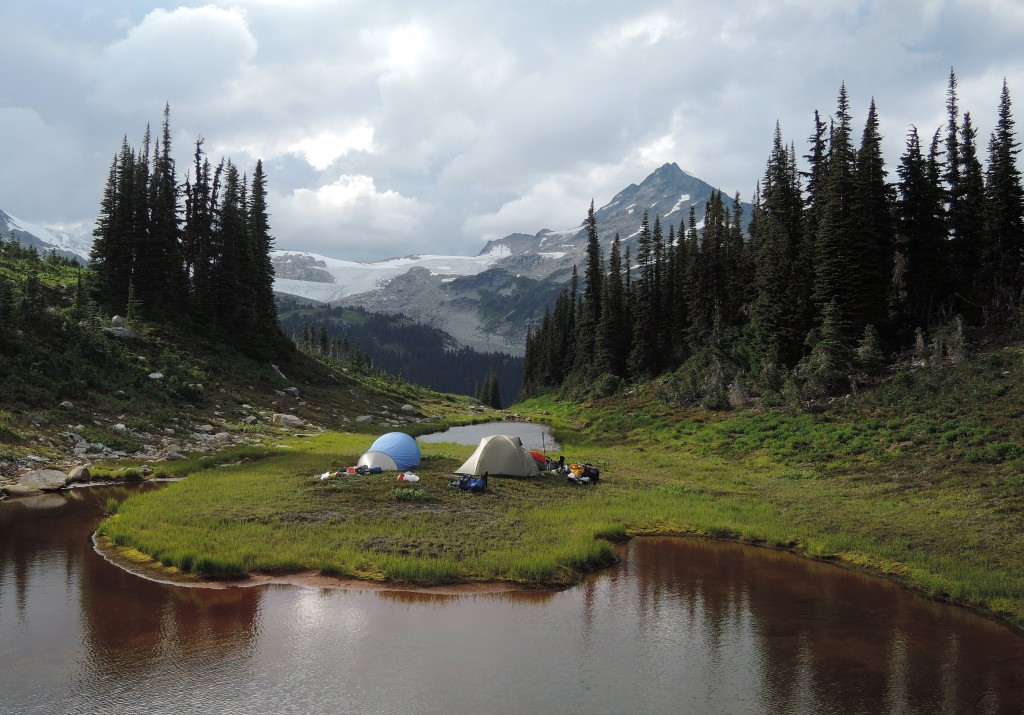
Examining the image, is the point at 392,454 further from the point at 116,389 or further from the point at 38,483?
the point at 116,389

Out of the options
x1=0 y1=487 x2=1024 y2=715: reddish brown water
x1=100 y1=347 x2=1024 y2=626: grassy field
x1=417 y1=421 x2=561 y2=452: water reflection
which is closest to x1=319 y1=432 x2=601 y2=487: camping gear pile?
x1=100 y1=347 x2=1024 y2=626: grassy field

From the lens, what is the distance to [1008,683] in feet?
39.7

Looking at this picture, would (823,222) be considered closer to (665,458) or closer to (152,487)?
(665,458)

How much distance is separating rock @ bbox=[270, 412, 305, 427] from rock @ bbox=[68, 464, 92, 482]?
2128 centimetres

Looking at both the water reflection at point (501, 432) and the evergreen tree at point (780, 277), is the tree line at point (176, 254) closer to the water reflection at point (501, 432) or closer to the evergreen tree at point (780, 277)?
the water reflection at point (501, 432)

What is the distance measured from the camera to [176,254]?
67.6 m

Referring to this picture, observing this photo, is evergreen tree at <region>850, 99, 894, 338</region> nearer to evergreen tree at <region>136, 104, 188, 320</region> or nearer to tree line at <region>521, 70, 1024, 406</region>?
tree line at <region>521, 70, 1024, 406</region>

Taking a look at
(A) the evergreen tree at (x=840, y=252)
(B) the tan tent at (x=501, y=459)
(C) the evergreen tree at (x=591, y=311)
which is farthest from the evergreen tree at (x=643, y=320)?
(B) the tan tent at (x=501, y=459)

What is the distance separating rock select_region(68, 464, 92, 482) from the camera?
2859cm

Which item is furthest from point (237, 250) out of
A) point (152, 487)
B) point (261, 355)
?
point (152, 487)

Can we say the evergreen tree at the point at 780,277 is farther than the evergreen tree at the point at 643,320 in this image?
No

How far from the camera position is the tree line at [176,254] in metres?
64.1

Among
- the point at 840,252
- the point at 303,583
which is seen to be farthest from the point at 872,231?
the point at 303,583

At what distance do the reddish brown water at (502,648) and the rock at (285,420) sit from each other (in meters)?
33.0
